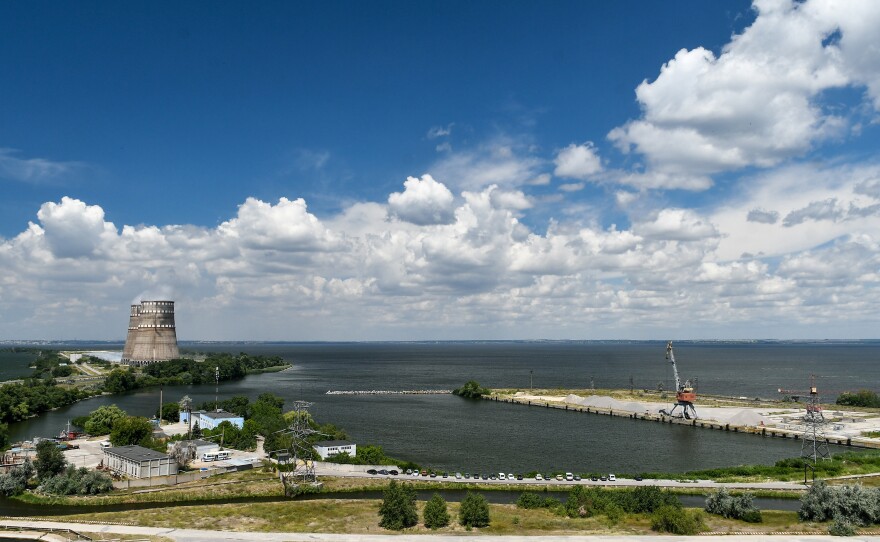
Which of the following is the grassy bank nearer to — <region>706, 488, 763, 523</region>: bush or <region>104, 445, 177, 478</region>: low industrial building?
<region>706, 488, 763, 523</region>: bush

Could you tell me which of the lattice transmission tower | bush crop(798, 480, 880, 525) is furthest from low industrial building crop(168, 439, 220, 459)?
bush crop(798, 480, 880, 525)

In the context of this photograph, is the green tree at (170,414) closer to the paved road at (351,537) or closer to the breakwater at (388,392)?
the breakwater at (388,392)

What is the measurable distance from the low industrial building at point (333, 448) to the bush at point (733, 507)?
41756 mm

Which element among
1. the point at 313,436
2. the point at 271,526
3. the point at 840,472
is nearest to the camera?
the point at 271,526

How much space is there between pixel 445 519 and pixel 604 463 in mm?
36023

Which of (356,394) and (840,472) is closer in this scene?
(840,472)

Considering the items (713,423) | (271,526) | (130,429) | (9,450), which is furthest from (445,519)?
(713,423)

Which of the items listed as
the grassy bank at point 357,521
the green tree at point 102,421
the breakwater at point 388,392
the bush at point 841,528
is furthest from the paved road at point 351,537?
the breakwater at point 388,392

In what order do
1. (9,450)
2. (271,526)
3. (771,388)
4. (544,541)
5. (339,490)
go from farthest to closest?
(771,388) < (9,450) < (339,490) < (271,526) < (544,541)

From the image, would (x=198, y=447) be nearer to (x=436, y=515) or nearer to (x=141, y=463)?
(x=141, y=463)

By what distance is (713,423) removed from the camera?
4326 inches

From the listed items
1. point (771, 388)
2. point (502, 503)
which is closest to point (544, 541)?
point (502, 503)

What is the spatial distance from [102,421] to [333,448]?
42434 mm

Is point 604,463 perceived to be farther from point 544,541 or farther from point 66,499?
point 66,499
